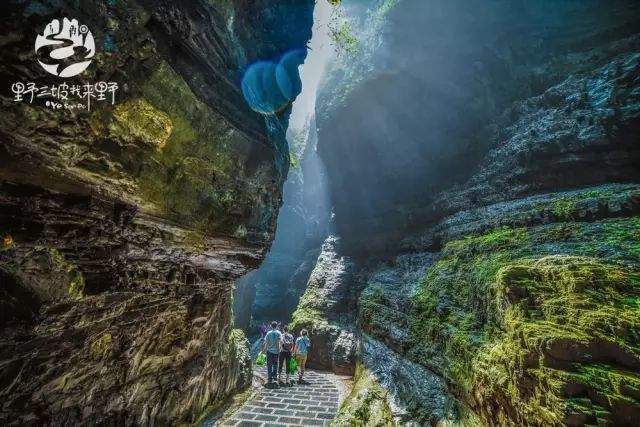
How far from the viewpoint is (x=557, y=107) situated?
13.0 metres

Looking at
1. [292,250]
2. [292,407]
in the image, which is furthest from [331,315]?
[292,250]

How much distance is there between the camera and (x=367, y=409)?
6750mm

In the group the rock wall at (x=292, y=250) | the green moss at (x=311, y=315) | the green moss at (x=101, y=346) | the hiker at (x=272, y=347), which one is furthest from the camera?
the rock wall at (x=292, y=250)

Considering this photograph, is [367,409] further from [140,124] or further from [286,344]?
[140,124]

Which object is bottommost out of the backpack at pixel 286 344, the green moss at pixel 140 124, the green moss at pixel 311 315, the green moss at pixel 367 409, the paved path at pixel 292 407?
the paved path at pixel 292 407

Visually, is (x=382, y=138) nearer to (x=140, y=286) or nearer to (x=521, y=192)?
(x=521, y=192)

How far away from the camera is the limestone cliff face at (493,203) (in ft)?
15.0

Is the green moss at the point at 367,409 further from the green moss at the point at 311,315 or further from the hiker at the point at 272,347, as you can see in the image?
the green moss at the point at 311,315

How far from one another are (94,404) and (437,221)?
15.6m

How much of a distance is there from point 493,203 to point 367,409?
10432 mm

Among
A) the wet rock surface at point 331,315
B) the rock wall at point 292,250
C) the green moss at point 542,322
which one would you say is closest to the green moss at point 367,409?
the green moss at point 542,322

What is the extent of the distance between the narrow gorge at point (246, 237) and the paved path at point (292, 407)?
9 cm

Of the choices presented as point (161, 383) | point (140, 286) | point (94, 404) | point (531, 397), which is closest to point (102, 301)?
point (140, 286)

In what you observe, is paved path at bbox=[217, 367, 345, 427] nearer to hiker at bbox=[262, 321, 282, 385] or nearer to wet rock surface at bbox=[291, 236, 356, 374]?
hiker at bbox=[262, 321, 282, 385]
